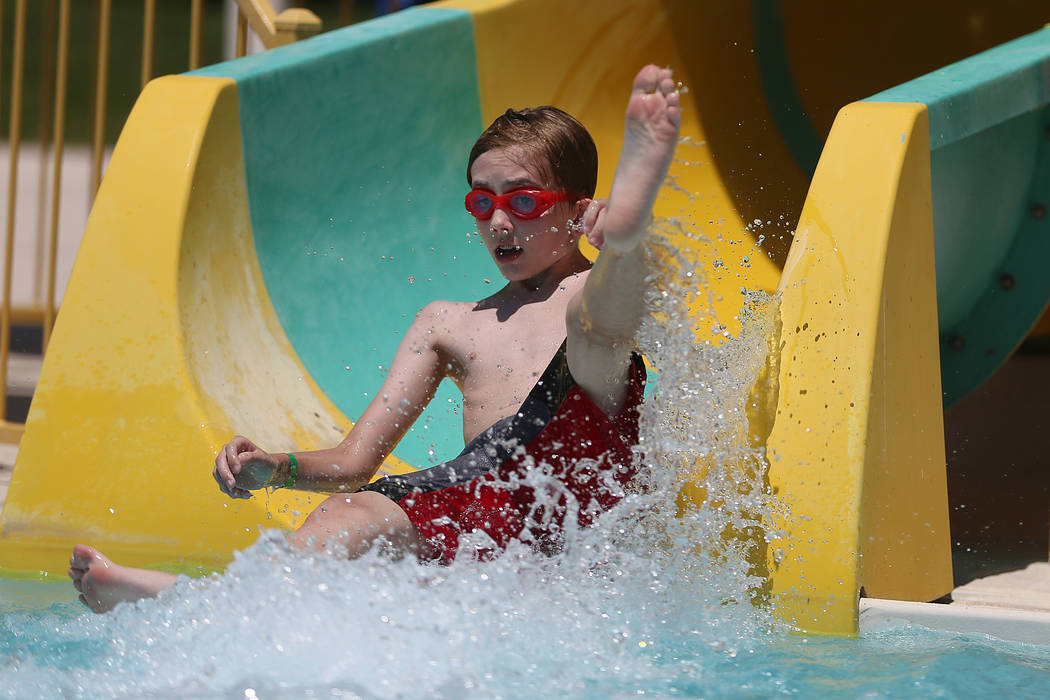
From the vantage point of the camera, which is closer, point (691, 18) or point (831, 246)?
point (831, 246)

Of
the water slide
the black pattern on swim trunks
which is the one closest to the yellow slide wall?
the water slide

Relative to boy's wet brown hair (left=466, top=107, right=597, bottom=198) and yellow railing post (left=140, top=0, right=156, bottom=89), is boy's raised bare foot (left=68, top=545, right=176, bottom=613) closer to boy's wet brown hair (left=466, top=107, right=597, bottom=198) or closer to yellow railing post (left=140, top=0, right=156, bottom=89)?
boy's wet brown hair (left=466, top=107, right=597, bottom=198)

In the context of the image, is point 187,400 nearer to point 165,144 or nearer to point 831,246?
point 165,144

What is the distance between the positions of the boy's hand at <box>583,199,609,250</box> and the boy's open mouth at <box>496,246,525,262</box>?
0.83 feet

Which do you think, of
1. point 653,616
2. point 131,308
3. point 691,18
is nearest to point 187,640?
point 653,616

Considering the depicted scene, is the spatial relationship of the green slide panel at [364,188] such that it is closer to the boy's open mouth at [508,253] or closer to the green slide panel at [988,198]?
the boy's open mouth at [508,253]

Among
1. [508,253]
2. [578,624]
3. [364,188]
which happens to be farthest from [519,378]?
[364,188]

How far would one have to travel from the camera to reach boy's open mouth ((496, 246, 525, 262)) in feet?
7.55

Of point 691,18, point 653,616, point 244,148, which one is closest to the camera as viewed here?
point 653,616

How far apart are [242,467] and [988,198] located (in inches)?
70.1

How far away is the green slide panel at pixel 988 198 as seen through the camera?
2.42m

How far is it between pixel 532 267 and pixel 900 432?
2.11 feet

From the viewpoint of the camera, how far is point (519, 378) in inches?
89.0

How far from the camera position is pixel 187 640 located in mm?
1794
